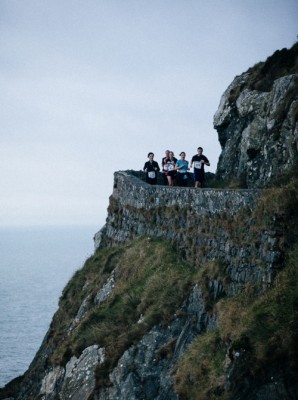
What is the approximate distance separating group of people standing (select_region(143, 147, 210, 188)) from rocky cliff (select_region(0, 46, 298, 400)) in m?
1.53

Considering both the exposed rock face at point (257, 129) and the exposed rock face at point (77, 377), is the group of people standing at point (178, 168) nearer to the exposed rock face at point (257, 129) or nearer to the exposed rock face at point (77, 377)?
the exposed rock face at point (257, 129)

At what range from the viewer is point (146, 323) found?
678 inches

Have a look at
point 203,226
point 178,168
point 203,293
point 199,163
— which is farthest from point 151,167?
point 203,293

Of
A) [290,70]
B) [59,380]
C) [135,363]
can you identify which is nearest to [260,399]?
[135,363]

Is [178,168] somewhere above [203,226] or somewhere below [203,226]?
above

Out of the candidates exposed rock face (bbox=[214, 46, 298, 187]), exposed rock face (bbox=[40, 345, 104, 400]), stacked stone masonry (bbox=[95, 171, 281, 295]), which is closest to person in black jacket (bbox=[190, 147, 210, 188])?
exposed rock face (bbox=[214, 46, 298, 187])

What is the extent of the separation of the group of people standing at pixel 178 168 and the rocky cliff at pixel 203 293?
1535mm

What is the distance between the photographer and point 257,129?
25.0 meters

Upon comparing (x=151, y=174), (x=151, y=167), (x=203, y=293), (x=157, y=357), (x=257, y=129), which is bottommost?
(x=157, y=357)

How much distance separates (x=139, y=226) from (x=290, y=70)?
37.1ft

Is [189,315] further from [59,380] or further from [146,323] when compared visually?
[59,380]

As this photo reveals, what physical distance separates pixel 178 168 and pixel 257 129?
4718 mm

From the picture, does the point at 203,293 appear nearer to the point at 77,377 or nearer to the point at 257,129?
the point at 77,377

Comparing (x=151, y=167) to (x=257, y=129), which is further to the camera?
(x=151, y=167)
